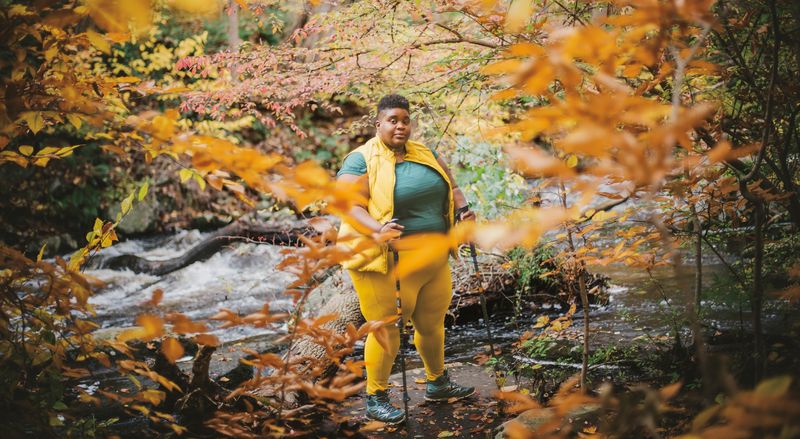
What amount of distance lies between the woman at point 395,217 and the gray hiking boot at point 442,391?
1.09 ft

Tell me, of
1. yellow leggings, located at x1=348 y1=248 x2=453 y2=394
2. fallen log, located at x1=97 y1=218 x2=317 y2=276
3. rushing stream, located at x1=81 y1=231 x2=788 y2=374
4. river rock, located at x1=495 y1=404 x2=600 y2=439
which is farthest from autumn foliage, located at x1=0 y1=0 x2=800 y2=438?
fallen log, located at x1=97 y1=218 x2=317 y2=276

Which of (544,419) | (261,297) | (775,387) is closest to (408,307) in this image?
(544,419)

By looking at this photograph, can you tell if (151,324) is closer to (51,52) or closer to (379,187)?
(51,52)

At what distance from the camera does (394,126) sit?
313cm

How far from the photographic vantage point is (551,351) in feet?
13.0

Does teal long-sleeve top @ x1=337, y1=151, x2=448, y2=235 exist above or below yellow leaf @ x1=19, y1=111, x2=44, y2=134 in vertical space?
below

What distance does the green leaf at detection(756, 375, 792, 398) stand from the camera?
3.17 ft

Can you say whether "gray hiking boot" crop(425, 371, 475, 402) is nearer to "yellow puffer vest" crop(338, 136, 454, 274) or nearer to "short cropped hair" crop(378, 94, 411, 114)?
"yellow puffer vest" crop(338, 136, 454, 274)

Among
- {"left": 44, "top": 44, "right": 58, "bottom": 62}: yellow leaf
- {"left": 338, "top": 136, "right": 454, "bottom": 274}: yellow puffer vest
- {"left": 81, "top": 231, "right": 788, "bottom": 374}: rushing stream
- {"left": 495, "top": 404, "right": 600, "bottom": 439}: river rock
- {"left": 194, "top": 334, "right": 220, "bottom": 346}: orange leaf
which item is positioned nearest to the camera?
{"left": 194, "top": 334, "right": 220, "bottom": 346}: orange leaf

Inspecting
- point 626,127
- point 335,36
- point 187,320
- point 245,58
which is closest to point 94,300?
point 245,58

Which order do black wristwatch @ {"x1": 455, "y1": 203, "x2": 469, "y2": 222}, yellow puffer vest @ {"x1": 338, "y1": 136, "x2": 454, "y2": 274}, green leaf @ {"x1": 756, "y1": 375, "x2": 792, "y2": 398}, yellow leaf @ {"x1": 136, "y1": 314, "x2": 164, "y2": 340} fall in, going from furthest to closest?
1. black wristwatch @ {"x1": 455, "y1": 203, "x2": 469, "y2": 222}
2. yellow puffer vest @ {"x1": 338, "y1": 136, "x2": 454, "y2": 274}
3. yellow leaf @ {"x1": 136, "y1": 314, "x2": 164, "y2": 340}
4. green leaf @ {"x1": 756, "y1": 375, "x2": 792, "y2": 398}

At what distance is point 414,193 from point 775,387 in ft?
7.64

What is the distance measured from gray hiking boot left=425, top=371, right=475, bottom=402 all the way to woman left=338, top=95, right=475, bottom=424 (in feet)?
1.09

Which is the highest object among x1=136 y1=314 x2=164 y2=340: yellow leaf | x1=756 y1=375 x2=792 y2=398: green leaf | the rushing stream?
x1=136 y1=314 x2=164 y2=340: yellow leaf
